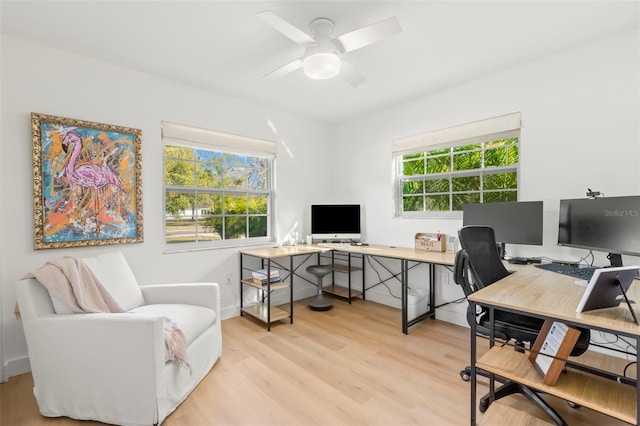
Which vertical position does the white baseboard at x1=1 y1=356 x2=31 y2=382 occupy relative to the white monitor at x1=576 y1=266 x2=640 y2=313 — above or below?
below

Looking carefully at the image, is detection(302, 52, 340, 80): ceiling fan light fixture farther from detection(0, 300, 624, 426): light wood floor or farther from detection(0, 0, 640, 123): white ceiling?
detection(0, 300, 624, 426): light wood floor

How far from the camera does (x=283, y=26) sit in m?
1.79

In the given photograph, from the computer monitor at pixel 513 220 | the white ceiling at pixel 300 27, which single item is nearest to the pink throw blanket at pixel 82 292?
the white ceiling at pixel 300 27

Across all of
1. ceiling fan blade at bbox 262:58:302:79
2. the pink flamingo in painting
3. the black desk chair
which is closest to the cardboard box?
the black desk chair

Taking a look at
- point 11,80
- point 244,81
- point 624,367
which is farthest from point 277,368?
point 11,80

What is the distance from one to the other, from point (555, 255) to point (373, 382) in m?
1.86

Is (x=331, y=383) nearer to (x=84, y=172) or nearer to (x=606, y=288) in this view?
(x=606, y=288)

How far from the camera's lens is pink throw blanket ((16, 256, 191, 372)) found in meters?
1.83

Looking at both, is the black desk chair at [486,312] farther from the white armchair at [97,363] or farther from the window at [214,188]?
the window at [214,188]

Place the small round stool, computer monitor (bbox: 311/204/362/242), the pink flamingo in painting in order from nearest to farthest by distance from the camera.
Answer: the pink flamingo in painting, the small round stool, computer monitor (bbox: 311/204/362/242)

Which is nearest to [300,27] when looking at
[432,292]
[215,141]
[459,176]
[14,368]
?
[215,141]

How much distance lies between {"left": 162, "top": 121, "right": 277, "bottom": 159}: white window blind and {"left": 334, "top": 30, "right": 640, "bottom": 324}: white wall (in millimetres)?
→ 1851

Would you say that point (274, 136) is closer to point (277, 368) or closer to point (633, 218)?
point (277, 368)

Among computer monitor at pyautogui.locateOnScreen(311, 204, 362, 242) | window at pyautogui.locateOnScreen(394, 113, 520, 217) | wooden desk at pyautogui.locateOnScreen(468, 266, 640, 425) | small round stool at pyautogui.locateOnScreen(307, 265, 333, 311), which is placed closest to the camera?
wooden desk at pyautogui.locateOnScreen(468, 266, 640, 425)
